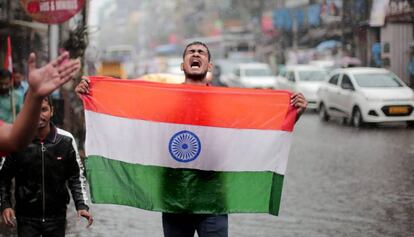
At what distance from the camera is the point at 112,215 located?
873cm

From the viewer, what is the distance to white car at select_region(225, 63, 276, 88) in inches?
1310

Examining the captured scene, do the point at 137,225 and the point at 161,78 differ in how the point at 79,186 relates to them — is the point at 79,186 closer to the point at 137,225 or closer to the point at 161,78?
the point at 137,225

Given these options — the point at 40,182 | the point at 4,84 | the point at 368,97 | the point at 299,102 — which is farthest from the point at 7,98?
the point at 368,97

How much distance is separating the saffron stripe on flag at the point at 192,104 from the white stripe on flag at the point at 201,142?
0.05m

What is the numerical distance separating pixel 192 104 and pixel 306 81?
23918 millimetres

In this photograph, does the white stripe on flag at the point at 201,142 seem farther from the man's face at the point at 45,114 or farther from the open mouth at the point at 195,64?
the man's face at the point at 45,114

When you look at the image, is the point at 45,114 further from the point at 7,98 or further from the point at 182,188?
the point at 7,98

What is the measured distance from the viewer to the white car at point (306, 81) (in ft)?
90.8

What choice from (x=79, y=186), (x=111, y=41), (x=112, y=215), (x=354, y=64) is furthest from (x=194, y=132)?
(x=111, y=41)

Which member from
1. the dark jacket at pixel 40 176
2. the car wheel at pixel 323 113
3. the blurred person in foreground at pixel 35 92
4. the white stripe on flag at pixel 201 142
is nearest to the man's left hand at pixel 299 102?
the white stripe on flag at pixel 201 142

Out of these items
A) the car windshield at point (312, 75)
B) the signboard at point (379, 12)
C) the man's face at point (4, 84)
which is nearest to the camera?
the man's face at point (4, 84)

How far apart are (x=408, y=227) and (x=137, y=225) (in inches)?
110

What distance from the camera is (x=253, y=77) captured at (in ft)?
114

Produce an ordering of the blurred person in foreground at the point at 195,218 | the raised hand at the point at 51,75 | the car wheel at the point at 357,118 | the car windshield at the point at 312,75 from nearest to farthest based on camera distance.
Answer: the raised hand at the point at 51,75 < the blurred person in foreground at the point at 195,218 < the car wheel at the point at 357,118 < the car windshield at the point at 312,75
